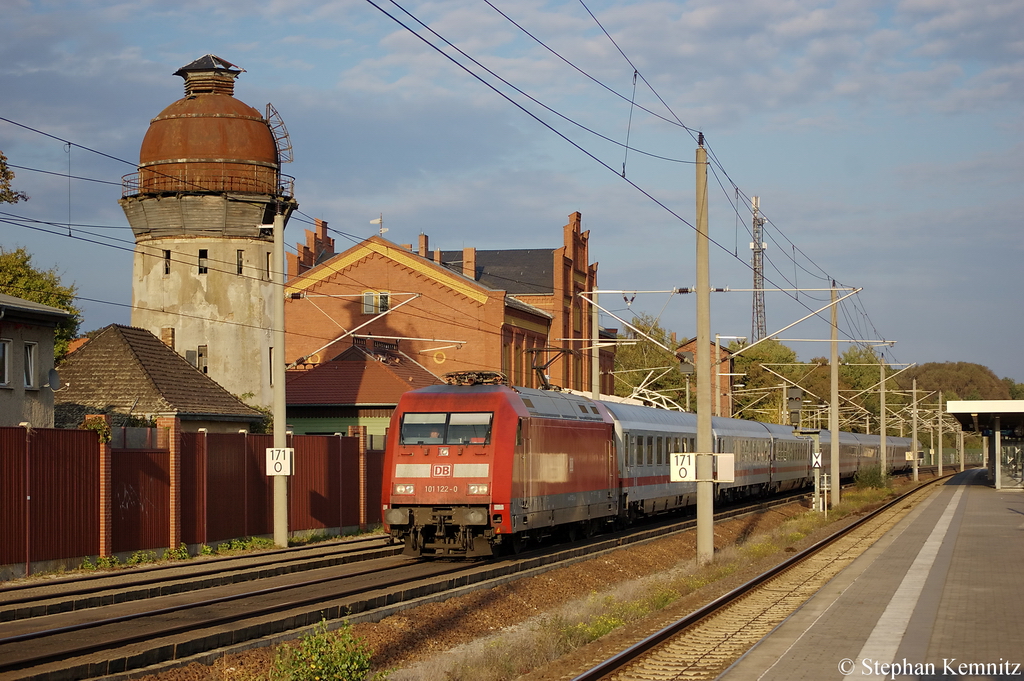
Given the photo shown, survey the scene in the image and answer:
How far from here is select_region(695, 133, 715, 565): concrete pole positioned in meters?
A: 22.1

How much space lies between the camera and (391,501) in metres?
21.5

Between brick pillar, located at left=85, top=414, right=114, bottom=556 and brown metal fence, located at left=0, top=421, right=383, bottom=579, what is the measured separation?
27 mm

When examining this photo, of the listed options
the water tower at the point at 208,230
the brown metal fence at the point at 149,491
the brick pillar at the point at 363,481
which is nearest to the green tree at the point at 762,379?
the water tower at the point at 208,230

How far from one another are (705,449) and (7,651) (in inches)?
526

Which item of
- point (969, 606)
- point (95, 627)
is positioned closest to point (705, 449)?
point (969, 606)

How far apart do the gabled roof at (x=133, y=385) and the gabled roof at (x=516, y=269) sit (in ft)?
92.2

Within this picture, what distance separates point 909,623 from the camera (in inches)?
541

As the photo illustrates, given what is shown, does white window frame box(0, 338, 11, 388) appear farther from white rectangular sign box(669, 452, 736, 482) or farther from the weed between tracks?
the weed between tracks

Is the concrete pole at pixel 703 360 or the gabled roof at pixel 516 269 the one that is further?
the gabled roof at pixel 516 269

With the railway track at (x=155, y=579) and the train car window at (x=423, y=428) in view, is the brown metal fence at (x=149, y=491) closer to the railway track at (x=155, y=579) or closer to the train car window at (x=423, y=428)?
the railway track at (x=155, y=579)

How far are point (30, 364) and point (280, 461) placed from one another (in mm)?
8445

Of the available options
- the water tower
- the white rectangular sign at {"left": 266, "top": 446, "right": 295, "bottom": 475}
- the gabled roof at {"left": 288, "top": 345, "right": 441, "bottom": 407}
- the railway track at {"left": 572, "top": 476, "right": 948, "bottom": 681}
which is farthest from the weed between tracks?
the water tower

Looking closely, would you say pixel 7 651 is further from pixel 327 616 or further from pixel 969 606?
pixel 969 606

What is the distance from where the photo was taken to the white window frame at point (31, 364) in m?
29.0
